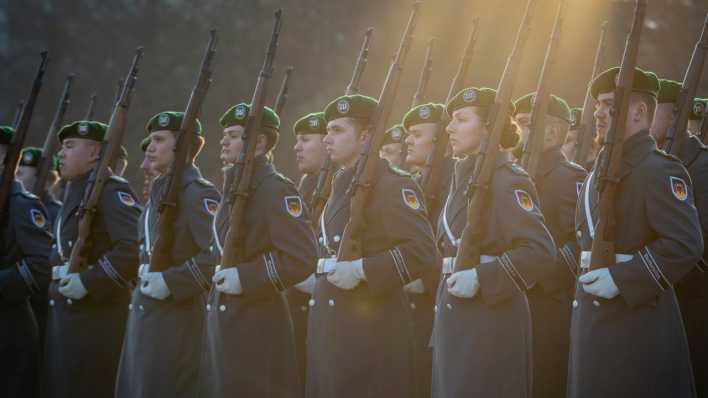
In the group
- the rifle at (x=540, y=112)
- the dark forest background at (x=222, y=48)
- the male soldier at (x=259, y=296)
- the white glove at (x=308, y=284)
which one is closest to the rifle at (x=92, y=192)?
the male soldier at (x=259, y=296)

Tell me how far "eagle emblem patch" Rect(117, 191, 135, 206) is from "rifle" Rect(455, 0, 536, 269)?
2518 mm

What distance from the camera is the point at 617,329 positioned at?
12.8 ft

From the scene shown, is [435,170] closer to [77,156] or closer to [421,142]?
[421,142]

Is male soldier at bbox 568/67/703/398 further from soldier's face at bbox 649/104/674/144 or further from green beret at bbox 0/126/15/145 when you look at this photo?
green beret at bbox 0/126/15/145

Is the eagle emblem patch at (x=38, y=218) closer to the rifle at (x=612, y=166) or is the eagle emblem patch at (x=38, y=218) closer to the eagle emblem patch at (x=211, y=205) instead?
the eagle emblem patch at (x=211, y=205)

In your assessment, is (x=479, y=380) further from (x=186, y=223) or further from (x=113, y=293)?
(x=113, y=293)

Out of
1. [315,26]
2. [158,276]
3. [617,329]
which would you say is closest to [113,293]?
[158,276]

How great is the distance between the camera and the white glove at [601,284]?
3863 mm

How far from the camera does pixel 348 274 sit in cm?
479

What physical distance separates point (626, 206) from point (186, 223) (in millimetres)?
2605

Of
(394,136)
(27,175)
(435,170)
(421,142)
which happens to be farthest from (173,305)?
(27,175)

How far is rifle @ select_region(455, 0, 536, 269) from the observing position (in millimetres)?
4434

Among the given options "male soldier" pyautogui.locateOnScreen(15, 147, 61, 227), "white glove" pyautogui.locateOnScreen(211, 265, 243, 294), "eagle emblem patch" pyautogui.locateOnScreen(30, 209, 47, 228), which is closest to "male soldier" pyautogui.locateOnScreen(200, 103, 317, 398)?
"white glove" pyautogui.locateOnScreen(211, 265, 243, 294)

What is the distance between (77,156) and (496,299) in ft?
11.4
